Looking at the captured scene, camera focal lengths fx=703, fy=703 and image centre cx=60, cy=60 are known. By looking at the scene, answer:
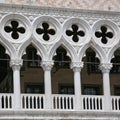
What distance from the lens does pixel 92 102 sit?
23.2 meters

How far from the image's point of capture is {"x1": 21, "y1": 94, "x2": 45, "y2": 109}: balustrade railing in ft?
73.8

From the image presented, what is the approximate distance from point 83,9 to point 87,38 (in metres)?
0.99

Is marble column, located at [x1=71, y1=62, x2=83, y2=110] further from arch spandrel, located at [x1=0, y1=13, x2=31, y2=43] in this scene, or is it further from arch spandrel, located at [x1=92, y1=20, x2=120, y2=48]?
arch spandrel, located at [x1=0, y1=13, x2=31, y2=43]

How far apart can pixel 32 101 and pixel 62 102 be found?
40.4 inches

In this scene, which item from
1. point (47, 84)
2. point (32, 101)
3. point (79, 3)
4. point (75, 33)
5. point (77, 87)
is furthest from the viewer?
point (79, 3)

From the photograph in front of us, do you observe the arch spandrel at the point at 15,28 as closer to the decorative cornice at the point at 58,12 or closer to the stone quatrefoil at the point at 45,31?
the decorative cornice at the point at 58,12

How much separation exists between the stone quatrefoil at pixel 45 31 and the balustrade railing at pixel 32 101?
202 centimetres

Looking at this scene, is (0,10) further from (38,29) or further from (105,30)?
(105,30)

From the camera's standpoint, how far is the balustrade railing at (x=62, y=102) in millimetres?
22812

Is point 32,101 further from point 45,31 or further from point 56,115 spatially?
point 45,31

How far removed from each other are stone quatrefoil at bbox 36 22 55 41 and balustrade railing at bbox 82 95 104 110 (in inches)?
91.2

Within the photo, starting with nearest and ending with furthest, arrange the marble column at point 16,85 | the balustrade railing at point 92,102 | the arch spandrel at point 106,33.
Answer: the marble column at point 16,85, the balustrade railing at point 92,102, the arch spandrel at point 106,33

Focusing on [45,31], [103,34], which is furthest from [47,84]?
[103,34]

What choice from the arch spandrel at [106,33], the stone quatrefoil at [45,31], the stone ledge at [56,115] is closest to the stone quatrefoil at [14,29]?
the stone quatrefoil at [45,31]
